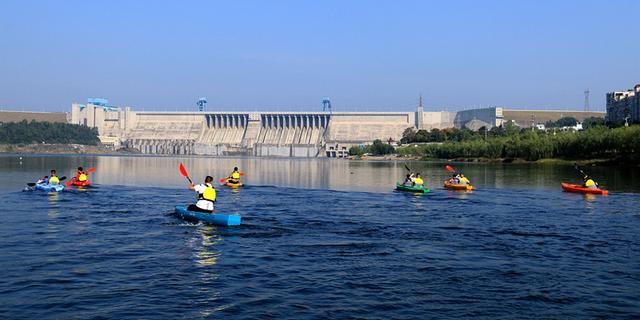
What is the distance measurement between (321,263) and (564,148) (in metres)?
88.6

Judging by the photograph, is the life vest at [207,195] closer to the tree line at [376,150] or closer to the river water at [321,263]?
the river water at [321,263]

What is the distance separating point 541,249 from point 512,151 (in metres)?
93.5

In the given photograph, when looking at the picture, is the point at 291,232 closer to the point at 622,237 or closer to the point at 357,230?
the point at 357,230

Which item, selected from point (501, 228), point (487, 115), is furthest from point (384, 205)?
point (487, 115)

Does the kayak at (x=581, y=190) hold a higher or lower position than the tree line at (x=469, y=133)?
lower

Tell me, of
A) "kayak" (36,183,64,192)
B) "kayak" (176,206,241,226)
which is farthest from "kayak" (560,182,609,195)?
"kayak" (36,183,64,192)

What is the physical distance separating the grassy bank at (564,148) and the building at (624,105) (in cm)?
2683

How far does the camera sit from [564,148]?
319 feet

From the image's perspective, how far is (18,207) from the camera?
1152 inches

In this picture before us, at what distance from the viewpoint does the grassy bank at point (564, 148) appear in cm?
8012

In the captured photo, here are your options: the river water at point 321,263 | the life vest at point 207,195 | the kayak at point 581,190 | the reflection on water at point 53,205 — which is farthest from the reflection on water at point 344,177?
the life vest at point 207,195

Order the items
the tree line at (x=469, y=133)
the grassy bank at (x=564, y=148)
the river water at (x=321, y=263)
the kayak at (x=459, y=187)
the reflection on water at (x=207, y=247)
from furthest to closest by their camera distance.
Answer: the tree line at (x=469, y=133), the grassy bank at (x=564, y=148), the kayak at (x=459, y=187), the reflection on water at (x=207, y=247), the river water at (x=321, y=263)

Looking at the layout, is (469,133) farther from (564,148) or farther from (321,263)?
(321,263)

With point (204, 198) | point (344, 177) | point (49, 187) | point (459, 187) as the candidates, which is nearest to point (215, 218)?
point (204, 198)
